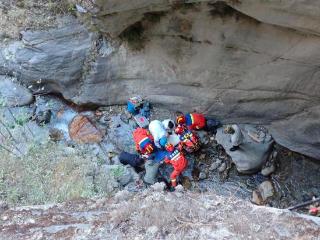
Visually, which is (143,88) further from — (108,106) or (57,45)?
(57,45)

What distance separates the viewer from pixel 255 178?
23.0 feet

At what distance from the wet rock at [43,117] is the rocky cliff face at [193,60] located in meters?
0.41

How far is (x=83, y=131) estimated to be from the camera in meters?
7.46

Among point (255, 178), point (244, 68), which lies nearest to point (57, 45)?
point (244, 68)

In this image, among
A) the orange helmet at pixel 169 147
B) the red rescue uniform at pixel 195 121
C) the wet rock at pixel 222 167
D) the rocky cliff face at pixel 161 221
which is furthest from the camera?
the red rescue uniform at pixel 195 121

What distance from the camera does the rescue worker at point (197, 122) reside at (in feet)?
23.8

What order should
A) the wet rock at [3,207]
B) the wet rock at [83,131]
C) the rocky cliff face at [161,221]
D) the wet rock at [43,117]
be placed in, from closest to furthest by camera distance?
the rocky cliff face at [161,221] → the wet rock at [3,207] → the wet rock at [83,131] → the wet rock at [43,117]

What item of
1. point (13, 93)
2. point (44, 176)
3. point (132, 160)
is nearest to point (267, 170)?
point (132, 160)

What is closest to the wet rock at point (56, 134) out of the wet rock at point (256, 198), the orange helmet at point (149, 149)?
the orange helmet at point (149, 149)

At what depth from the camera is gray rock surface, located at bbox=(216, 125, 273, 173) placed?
6934 millimetres

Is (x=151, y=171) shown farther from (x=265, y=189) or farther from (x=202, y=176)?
(x=265, y=189)

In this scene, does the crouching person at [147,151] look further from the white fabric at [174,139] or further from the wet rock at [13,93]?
the wet rock at [13,93]

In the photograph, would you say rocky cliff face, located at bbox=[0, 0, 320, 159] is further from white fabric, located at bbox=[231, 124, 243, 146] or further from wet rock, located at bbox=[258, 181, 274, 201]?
wet rock, located at bbox=[258, 181, 274, 201]

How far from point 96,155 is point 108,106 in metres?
1.03
